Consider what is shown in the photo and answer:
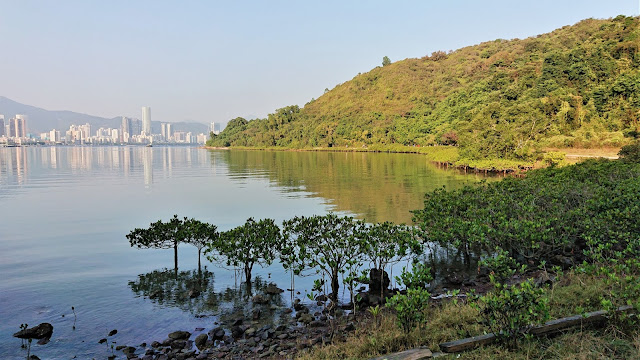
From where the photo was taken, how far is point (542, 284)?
26.3ft

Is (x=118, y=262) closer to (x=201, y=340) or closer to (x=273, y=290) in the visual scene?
(x=273, y=290)

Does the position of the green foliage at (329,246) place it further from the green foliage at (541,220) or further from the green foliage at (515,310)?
the green foliage at (515,310)

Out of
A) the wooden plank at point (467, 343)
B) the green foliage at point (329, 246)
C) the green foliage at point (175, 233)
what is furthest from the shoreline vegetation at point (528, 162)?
the wooden plank at point (467, 343)

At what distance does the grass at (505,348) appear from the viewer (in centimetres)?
505

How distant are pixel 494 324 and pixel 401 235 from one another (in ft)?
15.3

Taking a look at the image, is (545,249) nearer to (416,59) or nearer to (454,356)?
(454,356)

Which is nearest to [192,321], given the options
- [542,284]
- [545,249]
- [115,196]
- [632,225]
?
[542,284]

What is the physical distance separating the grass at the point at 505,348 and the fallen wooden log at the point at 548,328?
0.28 ft

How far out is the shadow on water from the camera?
940 centimetres

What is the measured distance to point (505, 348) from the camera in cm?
525

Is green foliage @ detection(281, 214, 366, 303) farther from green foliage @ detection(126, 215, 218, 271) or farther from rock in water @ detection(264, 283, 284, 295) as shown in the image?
green foliage @ detection(126, 215, 218, 271)

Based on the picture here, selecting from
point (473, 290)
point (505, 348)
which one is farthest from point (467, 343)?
point (473, 290)

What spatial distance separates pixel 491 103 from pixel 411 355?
62.7 m

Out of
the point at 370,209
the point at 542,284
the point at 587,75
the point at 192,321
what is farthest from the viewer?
the point at 587,75
